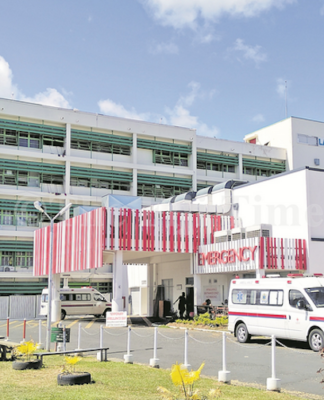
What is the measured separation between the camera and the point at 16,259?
4906 centimetres

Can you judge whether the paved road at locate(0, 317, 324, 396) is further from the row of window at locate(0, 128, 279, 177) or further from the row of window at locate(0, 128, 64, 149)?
the row of window at locate(0, 128, 279, 177)

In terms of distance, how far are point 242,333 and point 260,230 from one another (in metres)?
10.5

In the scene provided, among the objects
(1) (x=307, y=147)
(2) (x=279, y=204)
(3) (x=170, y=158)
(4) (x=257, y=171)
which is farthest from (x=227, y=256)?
(1) (x=307, y=147)

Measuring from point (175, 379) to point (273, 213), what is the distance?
26.1 metres

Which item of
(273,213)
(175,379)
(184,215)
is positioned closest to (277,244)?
(273,213)

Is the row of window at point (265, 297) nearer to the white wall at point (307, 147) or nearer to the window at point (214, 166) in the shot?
the window at point (214, 166)

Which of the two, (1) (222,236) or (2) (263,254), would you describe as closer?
(2) (263,254)

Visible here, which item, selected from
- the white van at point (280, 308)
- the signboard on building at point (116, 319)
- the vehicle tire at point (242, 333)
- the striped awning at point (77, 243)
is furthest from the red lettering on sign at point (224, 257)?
the vehicle tire at point (242, 333)

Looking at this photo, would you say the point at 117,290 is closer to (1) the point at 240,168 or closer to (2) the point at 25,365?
(2) the point at 25,365

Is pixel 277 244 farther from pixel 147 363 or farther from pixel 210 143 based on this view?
pixel 210 143

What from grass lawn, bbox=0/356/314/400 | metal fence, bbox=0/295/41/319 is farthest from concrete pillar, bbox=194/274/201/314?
grass lawn, bbox=0/356/314/400

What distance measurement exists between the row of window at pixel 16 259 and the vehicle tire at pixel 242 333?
106 feet

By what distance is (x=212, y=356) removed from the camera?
17.1m

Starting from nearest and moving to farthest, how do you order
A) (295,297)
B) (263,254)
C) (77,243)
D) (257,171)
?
1. (295,297)
2. (263,254)
3. (77,243)
4. (257,171)
